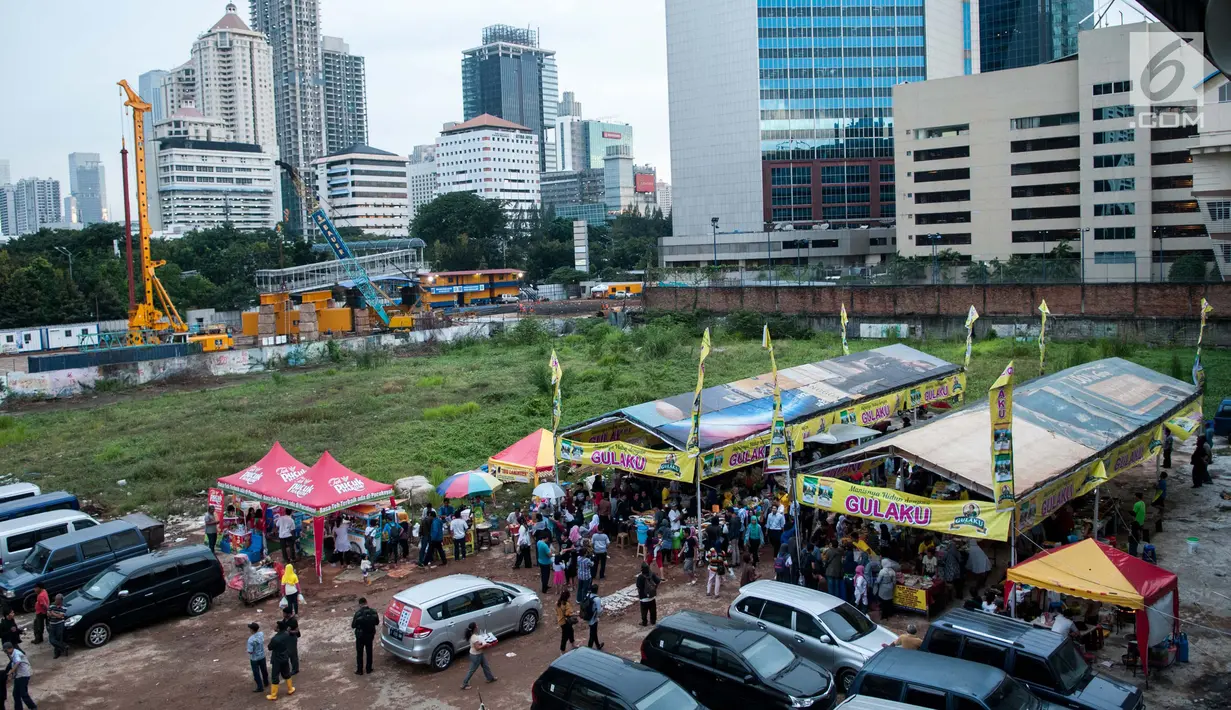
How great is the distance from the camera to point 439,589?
14.5 metres

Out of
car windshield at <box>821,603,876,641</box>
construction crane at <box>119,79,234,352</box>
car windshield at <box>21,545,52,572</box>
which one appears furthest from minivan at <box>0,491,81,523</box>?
construction crane at <box>119,79,234,352</box>

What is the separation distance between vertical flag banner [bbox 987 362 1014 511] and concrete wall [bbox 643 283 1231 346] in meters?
35.7

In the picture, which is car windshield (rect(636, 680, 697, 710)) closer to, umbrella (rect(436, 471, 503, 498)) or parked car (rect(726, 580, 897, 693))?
parked car (rect(726, 580, 897, 693))

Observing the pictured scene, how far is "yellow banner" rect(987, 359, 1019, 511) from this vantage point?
13.8 metres

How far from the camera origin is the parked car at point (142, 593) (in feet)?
52.0

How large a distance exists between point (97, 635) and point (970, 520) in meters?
14.4

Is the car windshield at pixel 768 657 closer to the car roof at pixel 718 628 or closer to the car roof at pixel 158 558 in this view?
the car roof at pixel 718 628

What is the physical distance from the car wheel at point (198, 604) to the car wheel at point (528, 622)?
20.7 ft

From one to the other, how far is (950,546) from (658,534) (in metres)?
5.51

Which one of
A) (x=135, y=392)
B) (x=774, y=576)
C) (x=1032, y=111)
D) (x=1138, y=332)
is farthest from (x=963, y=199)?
(x=774, y=576)

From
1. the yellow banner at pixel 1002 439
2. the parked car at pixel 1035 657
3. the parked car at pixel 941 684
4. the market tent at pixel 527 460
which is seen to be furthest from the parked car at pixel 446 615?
the yellow banner at pixel 1002 439

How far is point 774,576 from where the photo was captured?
1741 cm

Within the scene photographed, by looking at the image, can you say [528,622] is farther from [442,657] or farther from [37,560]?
[37,560]

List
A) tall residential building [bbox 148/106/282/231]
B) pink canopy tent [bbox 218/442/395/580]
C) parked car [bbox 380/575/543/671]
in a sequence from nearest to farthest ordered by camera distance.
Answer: parked car [bbox 380/575/543/671]
pink canopy tent [bbox 218/442/395/580]
tall residential building [bbox 148/106/282/231]
